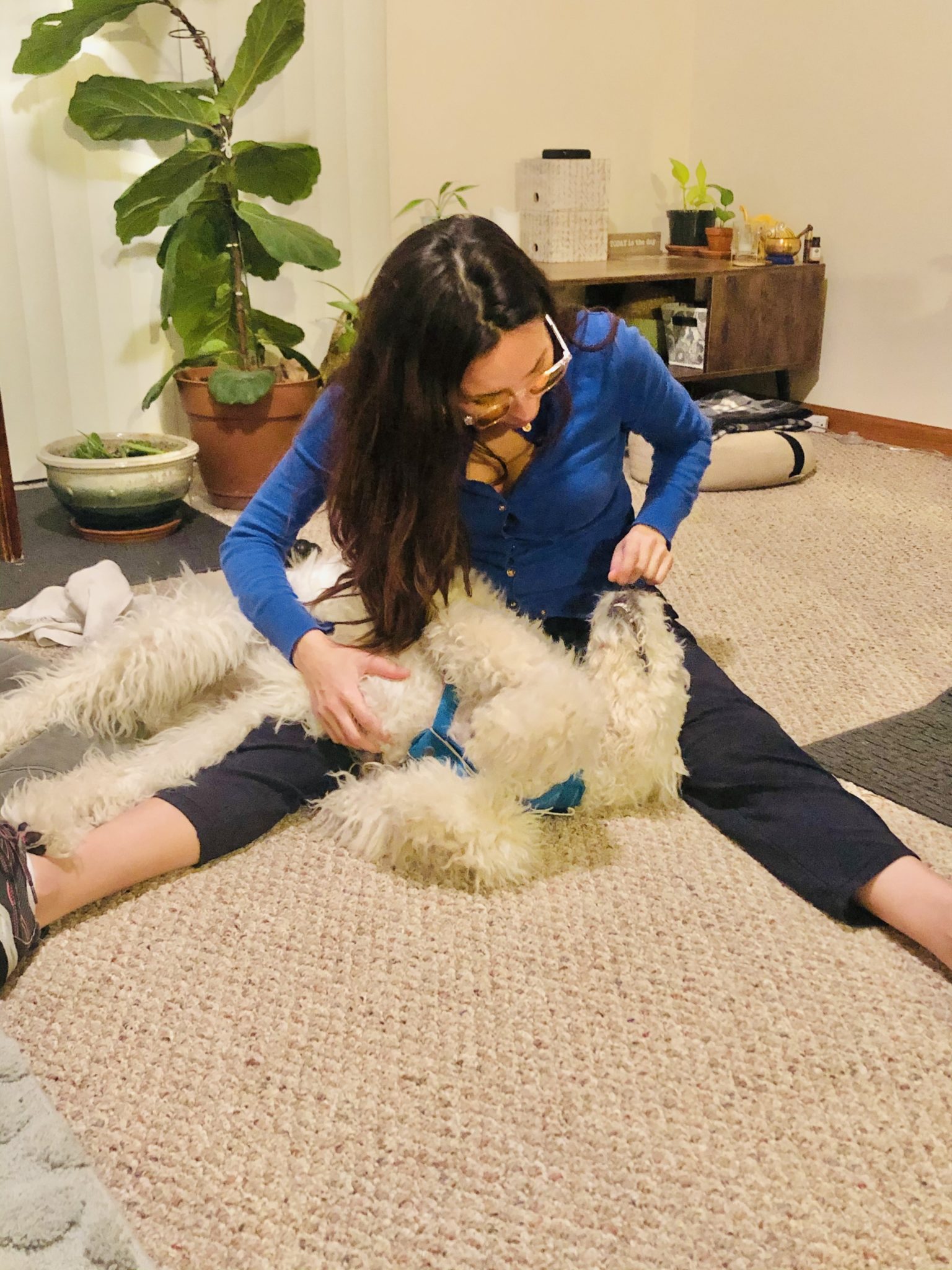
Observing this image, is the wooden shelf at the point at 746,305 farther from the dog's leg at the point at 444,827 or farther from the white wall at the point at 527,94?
the dog's leg at the point at 444,827

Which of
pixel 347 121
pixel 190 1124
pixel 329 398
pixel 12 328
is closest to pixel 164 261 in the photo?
pixel 12 328

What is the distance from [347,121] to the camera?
8.15 feet

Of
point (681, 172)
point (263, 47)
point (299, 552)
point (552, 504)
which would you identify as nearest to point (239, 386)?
point (263, 47)

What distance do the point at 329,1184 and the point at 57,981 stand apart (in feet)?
1.07

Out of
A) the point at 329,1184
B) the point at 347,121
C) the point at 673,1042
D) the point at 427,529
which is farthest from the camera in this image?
the point at 347,121

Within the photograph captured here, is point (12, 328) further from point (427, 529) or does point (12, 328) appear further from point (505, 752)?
point (505, 752)

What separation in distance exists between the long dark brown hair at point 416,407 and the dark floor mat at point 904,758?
1.70ft

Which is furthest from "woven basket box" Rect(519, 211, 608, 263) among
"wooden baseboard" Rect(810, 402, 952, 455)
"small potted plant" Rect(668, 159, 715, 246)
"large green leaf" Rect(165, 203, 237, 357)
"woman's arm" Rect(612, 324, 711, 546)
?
"woman's arm" Rect(612, 324, 711, 546)

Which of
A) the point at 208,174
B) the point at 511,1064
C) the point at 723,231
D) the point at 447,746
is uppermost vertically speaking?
the point at 208,174

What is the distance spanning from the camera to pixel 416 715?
1.06 metres

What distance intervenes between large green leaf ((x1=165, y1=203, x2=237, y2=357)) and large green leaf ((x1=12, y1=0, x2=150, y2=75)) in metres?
0.36

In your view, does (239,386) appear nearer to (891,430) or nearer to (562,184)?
(562,184)

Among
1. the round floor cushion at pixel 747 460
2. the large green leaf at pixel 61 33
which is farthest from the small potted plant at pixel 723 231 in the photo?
the large green leaf at pixel 61 33

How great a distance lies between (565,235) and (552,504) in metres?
1.93
